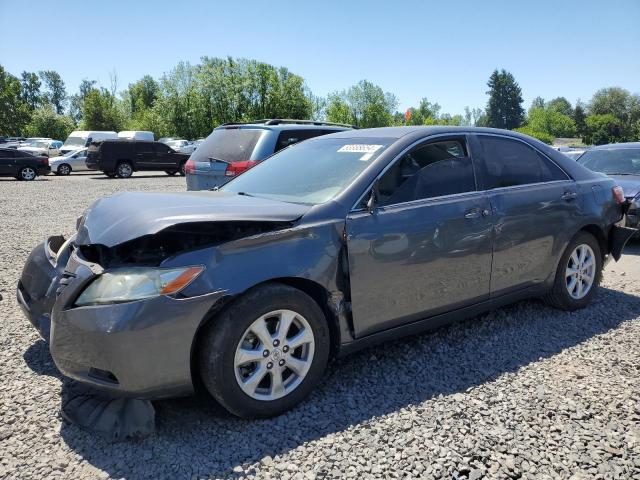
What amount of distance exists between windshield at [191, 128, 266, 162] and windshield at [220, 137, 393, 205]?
3360 millimetres

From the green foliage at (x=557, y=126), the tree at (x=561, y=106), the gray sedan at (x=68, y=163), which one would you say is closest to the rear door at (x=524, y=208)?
the gray sedan at (x=68, y=163)

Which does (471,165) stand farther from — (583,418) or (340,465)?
(340,465)

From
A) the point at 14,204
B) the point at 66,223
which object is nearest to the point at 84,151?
the point at 14,204

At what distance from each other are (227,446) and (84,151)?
2854 cm

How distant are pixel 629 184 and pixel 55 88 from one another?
459 ft

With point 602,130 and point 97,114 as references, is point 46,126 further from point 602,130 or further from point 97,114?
point 602,130

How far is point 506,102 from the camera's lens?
122 meters

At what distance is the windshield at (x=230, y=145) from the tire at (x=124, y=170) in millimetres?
17454

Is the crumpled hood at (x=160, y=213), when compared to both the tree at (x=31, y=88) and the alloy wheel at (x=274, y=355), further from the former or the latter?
the tree at (x=31, y=88)

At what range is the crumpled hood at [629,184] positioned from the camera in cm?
736

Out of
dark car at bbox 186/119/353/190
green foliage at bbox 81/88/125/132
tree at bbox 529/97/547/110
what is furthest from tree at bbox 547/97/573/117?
dark car at bbox 186/119/353/190

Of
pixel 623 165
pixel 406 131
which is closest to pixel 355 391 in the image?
pixel 406 131

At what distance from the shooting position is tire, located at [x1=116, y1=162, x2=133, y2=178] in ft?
78.3

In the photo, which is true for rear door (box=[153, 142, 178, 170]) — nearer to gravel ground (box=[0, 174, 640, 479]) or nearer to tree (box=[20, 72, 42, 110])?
gravel ground (box=[0, 174, 640, 479])
